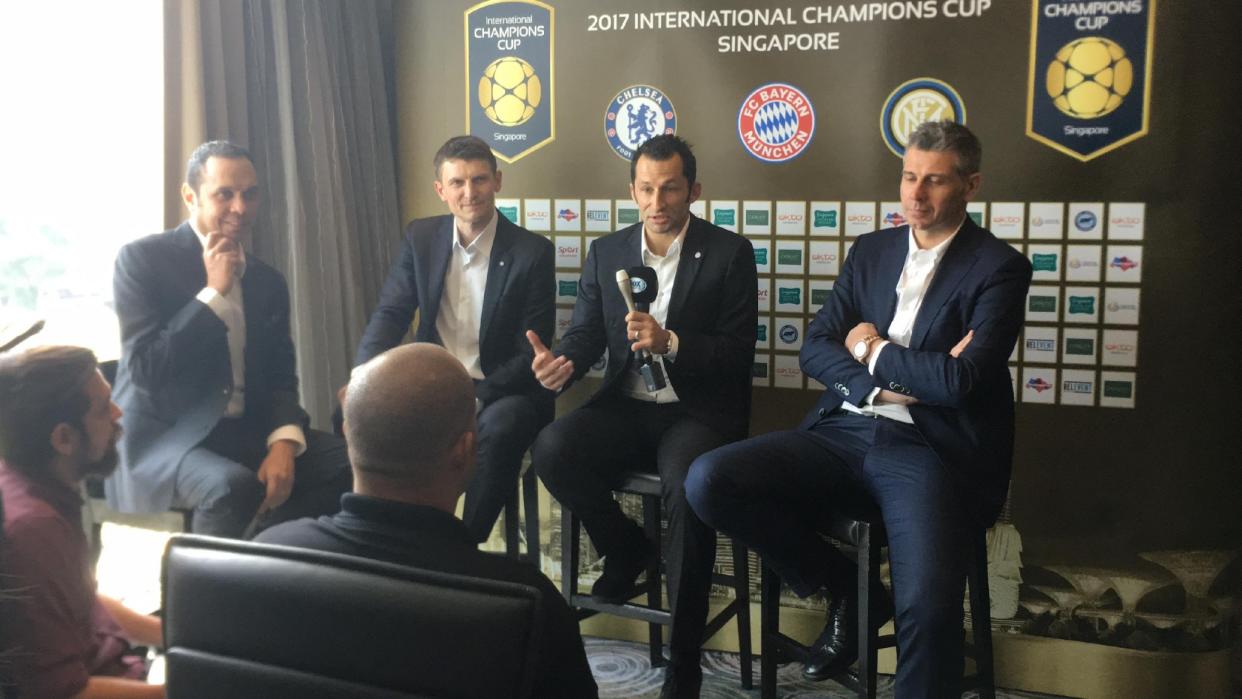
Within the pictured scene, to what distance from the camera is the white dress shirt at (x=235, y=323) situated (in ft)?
7.98

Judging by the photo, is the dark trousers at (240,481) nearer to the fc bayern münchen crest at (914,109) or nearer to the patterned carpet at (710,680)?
→ the patterned carpet at (710,680)

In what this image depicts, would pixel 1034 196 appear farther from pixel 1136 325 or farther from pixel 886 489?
pixel 886 489

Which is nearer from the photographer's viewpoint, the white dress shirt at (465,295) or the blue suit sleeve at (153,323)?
the blue suit sleeve at (153,323)

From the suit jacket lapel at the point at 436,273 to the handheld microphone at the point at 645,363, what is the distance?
62 cm

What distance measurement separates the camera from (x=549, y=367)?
10.0 ft

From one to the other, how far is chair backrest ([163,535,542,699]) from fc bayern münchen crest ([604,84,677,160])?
2.41m

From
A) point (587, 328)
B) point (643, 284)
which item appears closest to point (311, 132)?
point (587, 328)

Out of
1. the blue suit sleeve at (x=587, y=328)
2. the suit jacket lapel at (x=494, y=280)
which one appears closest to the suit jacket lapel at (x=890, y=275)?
the blue suit sleeve at (x=587, y=328)

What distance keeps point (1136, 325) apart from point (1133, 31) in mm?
822

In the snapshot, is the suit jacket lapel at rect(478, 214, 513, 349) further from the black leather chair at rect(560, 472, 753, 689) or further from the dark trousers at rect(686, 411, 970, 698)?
the dark trousers at rect(686, 411, 970, 698)

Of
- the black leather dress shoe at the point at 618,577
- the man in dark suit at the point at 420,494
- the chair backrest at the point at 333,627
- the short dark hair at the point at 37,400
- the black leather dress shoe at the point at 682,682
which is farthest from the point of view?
the black leather dress shoe at the point at 618,577

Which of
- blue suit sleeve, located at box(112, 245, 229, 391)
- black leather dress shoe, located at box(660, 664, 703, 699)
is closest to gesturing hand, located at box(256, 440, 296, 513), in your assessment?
blue suit sleeve, located at box(112, 245, 229, 391)

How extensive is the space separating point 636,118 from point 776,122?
0.47m

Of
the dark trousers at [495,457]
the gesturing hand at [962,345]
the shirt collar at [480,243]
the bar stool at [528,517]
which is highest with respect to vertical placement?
the shirt collar at [480,243]
